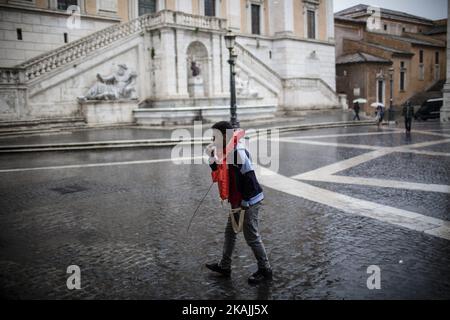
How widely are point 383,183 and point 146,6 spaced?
89.3 ft

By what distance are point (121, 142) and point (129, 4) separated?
17.6 meters

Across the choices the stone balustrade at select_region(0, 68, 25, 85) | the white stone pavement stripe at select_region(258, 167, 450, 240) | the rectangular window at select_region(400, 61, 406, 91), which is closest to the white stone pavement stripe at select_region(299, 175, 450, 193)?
the white stone pavement stripe at select_region(258, 167, 450, 240)

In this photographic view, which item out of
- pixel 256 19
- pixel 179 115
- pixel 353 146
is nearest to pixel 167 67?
pixel 179 115

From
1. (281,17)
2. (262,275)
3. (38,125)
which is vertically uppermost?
(281,17)

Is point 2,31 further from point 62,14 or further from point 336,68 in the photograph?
point 336,68

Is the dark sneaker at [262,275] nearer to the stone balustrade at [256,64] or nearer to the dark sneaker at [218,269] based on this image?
the dark sneaker at [218,269]

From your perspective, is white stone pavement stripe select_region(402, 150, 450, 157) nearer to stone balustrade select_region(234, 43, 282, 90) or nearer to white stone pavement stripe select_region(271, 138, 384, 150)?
white stone pavement stripe select_region(271, 138, 384, 150)

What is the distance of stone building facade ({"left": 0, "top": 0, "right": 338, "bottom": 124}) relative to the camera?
73.4ft

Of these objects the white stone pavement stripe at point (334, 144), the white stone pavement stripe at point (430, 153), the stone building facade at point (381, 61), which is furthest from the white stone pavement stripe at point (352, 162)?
the stone building facade at point (381, 61)

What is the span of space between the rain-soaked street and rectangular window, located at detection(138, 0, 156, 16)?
22592 millimetres

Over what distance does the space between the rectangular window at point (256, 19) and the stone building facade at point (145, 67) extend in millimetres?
1404

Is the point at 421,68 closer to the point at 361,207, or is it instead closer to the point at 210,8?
the point at 210,8

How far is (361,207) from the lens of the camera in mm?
7449

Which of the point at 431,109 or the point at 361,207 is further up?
the point at 431,109
